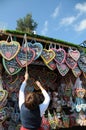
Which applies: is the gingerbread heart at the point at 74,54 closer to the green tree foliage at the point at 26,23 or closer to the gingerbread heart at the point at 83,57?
the gingerbread heart at the point at 83,57

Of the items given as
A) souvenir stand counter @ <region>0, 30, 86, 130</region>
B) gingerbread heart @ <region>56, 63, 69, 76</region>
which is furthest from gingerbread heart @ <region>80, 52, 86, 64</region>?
gingerbread heart @ <region>56, 63, 69, 76</region>

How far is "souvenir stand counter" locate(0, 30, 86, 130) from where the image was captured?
441 cm

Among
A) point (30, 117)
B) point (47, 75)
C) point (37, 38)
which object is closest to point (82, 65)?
point (47, 75)

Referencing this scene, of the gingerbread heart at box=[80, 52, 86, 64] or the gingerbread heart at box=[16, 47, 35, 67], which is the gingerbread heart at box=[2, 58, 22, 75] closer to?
the gingerbread heart at box=[16, 47, 35, 67]

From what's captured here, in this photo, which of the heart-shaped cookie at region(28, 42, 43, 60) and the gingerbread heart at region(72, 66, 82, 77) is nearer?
the heart-shaped cookie at region(28, 42, 43, 60)

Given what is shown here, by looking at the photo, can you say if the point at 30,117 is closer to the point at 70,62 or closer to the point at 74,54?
the point at 70,62

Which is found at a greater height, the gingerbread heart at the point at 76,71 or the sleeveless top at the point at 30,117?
the gingerbread heart at the point at 76,71

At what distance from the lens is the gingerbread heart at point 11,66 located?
4316mm

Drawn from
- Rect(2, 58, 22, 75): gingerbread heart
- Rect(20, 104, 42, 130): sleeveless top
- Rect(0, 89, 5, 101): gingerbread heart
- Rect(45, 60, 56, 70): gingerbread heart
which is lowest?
Rect(20, 104, 42, 130): sleeveless top

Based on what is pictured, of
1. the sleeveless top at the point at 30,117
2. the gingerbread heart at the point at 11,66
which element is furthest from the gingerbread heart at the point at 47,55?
the sleeveless top at the point at 30,117

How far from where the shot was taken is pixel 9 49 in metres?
4.36

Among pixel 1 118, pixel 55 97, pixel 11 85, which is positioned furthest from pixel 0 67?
pixel 55 97

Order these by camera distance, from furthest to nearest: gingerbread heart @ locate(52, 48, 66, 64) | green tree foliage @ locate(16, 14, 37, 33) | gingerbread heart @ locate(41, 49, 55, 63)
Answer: green tree foliage @ locate(16, 14, 37, 33), gingerbread heart @ locate(52, 48, 66, 64), gingerbread heart @ locate(41, 49, 55, 63)

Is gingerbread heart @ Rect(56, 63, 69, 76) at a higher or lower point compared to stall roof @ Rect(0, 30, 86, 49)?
lower
